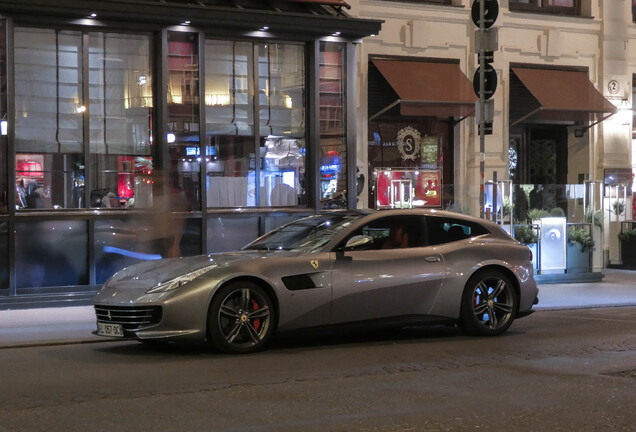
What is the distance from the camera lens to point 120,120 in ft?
52.5

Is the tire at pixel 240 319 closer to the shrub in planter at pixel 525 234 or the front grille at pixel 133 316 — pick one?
the front grille at pixel 133 316

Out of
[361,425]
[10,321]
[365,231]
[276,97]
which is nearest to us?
[361,425]

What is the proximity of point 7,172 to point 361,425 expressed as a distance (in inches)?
384

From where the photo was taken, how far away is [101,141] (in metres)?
15.9

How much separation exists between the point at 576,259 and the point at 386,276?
9.14 meters

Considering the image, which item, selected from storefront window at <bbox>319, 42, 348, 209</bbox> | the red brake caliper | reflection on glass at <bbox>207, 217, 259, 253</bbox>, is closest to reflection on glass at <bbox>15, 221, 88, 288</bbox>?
reflection on glass at <bbox>207, 217, 259, 253</bbox>

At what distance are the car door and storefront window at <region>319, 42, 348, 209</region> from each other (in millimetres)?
6240

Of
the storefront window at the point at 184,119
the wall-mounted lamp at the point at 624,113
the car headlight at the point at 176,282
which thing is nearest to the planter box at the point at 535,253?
the wall-mounted lamp at the point at 624,113

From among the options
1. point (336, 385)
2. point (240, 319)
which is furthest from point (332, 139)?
point (336, 385)

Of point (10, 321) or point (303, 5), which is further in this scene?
point (303, 5)

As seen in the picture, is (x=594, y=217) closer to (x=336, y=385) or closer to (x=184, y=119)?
(x=184, y=119)

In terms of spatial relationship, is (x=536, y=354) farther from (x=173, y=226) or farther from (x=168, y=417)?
(x=173, y=226)

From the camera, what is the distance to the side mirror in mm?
10438

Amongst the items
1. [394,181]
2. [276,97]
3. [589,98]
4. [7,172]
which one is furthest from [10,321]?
[589,98]
